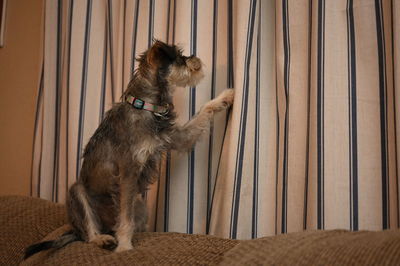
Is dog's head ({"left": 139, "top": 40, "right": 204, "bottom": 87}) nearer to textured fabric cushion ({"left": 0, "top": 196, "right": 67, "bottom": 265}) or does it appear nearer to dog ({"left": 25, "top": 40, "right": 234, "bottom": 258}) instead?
dog ({"left": 25, "top": 40, "right": 234, "bottom": 258})

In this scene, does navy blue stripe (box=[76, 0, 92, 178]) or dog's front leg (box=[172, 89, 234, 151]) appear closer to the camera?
dog's front leg (box=[172, 89, 234, 151])

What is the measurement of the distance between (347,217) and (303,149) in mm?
285

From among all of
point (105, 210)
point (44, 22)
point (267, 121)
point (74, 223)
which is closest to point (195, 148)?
point (267, 121)

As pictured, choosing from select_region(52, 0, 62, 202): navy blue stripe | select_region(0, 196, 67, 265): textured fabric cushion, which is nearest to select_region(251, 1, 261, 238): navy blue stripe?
select_region(0, 196, 67, 265): textured fabric cushion

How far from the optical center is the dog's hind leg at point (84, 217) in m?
1.46

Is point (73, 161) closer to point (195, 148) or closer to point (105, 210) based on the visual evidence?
point (105, 210)

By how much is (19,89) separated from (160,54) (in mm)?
1608

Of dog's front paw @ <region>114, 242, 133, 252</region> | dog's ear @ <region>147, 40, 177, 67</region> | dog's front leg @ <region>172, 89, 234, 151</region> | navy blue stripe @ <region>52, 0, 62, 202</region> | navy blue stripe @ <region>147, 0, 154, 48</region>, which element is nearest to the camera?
dog's front paw @ <region>114, 242, 133, 252</region>

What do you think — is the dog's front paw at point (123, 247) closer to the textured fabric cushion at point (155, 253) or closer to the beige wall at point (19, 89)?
the textured fabric cushion at point (155, 253)

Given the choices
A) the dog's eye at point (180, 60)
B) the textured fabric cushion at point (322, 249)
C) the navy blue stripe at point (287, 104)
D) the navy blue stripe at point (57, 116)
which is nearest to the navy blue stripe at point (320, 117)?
the navy blue stripe at point (287, 104)

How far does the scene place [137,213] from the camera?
1577 mm

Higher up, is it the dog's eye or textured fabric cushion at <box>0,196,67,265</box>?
the dog's eye

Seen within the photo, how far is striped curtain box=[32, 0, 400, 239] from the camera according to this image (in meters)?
1.28

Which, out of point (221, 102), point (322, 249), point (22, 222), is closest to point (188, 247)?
point (322, 249)
